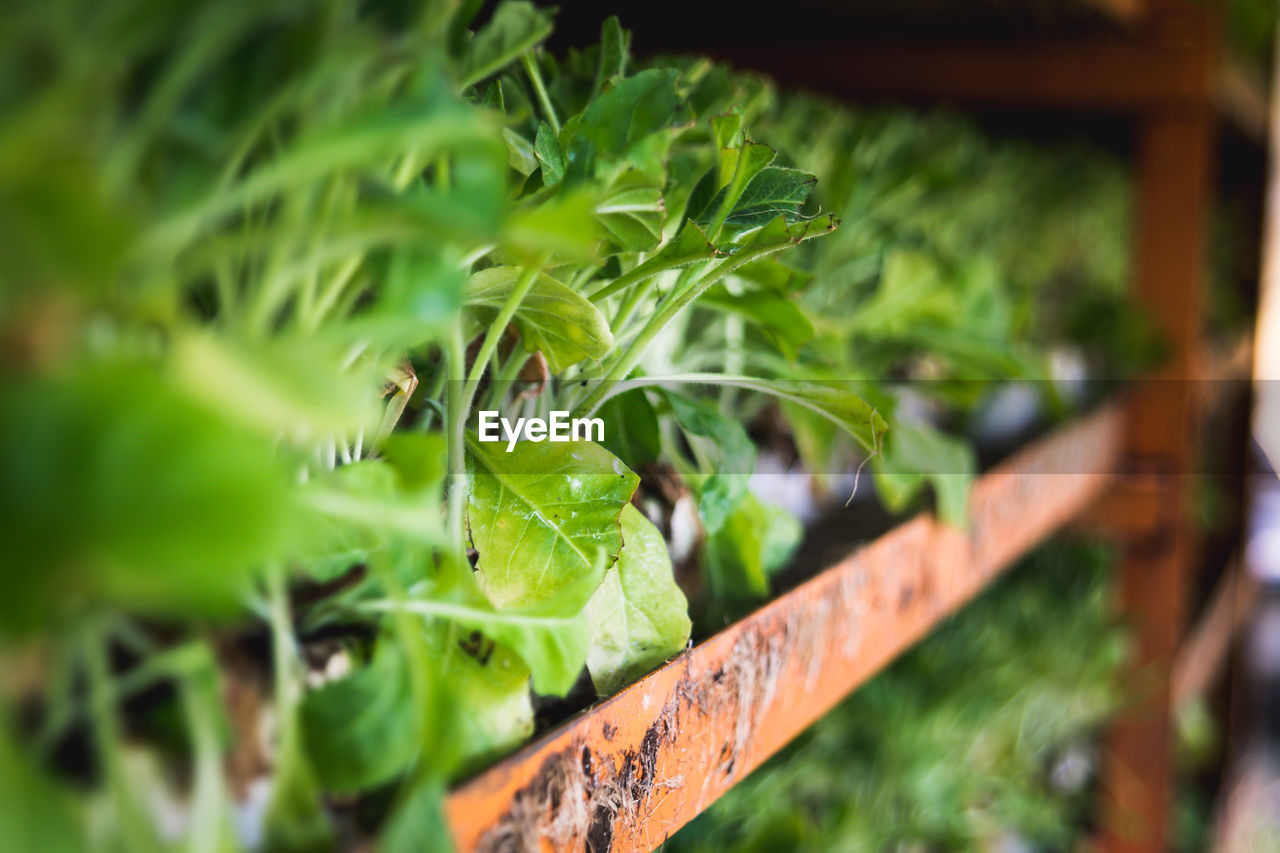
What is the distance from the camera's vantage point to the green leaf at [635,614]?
0.26m

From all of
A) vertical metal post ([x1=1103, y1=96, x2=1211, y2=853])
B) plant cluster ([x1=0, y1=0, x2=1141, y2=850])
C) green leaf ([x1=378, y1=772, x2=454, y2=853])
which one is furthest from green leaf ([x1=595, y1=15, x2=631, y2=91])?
vertical metal post ([x1=1103, y1=96, x2=1211, y2=853])

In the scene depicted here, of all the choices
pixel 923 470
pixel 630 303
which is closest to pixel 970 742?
pixel 923 470

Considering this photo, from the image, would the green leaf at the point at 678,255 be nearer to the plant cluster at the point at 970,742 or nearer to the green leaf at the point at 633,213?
the green leaf at the point at 633,213

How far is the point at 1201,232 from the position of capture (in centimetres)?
101

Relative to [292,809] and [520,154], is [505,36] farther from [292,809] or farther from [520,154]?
[292,809]

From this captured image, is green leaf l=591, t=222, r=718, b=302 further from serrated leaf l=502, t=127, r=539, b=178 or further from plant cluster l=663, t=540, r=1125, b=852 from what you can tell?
plant cluster l=663, t=540, r=1125, b=852

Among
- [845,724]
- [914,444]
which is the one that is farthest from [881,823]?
[914,444]

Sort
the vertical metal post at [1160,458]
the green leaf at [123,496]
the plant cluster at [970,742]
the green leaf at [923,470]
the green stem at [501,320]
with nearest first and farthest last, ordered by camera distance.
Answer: the green leaf at [123,496] → the green stem at [501,320] → the green leaf at [923,470] → the plant cluster at [970,742] → the vertical metal post at [1160,458]

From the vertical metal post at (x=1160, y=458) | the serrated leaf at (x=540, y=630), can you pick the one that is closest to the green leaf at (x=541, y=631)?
the serrated leaf at (x=540, y=630)

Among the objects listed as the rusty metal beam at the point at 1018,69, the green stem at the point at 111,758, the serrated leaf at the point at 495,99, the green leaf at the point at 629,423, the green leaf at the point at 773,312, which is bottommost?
the green leaf at the point at 629,423

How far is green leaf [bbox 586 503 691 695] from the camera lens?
26 centimetres

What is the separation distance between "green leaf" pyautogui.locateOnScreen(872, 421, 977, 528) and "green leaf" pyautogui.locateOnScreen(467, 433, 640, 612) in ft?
0.70

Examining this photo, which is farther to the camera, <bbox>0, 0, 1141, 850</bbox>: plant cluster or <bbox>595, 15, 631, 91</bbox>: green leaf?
<bbox>595, 15, 631, 91</bbox>: green leaf

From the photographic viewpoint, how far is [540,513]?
0.79ft
